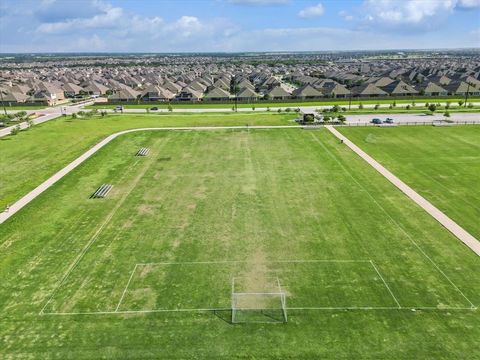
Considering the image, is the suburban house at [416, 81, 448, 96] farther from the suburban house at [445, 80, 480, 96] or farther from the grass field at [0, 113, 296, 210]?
the grass field at [0, 113, 296, 210]

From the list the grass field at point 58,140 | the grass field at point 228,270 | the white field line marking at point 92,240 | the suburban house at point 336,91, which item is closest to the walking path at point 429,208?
the grass field at point 228,270

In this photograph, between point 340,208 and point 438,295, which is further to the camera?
point 340,208

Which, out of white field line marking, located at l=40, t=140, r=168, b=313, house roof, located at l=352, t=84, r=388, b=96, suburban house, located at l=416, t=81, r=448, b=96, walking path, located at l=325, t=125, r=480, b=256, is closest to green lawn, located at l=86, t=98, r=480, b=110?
house roof, located at l=352, t=84, r=388, b=96

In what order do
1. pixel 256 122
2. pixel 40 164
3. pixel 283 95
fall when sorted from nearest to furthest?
pixel 40 164, pixel 256 122, pixel 283 95

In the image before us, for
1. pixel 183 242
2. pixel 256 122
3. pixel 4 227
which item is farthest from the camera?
pixel 256 122

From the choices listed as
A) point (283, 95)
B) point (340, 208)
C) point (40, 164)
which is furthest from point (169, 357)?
point (283, 95)

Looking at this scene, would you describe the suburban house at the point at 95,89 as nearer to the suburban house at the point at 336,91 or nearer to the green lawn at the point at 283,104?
the green lawn at the point at 283,104

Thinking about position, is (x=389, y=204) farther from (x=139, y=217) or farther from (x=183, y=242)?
(x=139, y=217)
